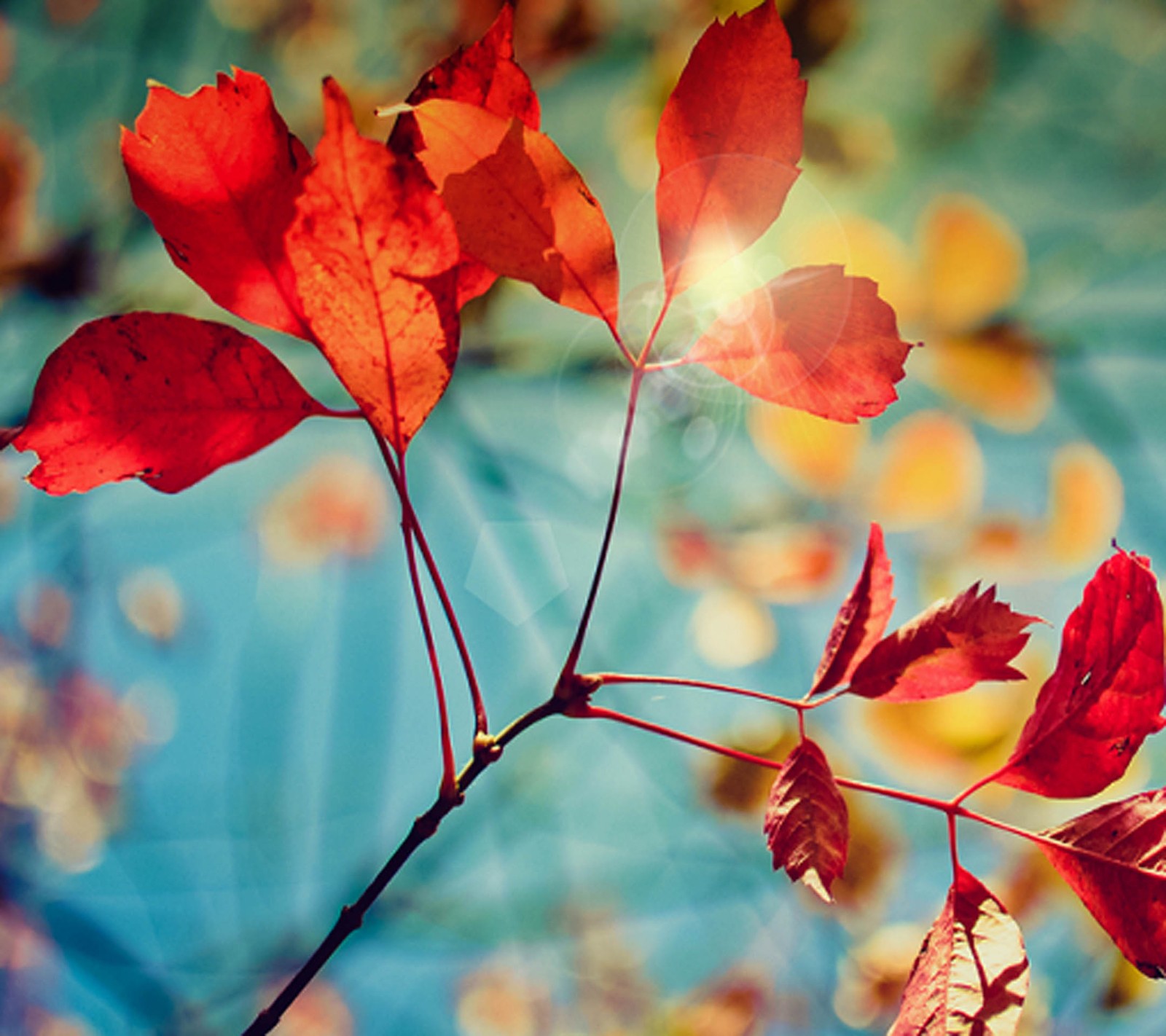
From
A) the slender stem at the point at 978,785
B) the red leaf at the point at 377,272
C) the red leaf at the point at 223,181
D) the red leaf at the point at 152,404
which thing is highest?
the red leaf at the point at 223,181

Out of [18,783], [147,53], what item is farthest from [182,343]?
[18,783]

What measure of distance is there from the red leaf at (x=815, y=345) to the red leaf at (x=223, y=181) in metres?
0.11

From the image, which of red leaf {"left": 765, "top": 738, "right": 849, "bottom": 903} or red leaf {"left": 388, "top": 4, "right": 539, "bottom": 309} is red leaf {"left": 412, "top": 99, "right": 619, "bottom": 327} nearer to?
red leaf {"left": 388, "top": 4, "right": 539, "bottom": 309}

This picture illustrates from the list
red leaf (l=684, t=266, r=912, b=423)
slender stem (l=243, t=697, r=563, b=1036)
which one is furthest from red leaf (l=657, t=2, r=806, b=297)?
slender stem (l=243, t=697, r=563, b=1036)

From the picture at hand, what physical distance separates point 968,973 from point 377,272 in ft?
0.69

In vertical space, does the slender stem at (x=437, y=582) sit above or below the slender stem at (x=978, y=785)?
above

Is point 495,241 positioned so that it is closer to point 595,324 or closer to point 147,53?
point 595,324

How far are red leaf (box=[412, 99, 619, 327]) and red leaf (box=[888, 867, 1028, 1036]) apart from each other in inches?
7.3

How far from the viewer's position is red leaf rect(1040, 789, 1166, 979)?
176 mm

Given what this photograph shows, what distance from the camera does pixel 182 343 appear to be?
0.17 m

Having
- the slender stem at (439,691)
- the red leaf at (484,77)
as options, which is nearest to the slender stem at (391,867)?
the slender stem at (439,691)

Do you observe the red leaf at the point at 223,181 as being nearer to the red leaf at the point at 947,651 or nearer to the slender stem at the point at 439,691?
the slender stem at the point at 439,691

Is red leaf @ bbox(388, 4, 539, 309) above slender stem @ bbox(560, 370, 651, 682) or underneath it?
above

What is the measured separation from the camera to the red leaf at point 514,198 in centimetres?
16
